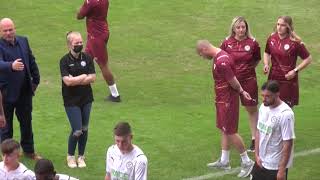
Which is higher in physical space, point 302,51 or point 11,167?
point 302,51

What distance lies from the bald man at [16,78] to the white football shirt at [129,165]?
113 inches

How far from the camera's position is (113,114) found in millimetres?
12344

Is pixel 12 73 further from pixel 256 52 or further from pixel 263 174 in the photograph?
pixel 263 174

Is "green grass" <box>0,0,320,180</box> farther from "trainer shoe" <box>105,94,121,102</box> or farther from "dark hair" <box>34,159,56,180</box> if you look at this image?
"dark hair" <box>34,159,56,180</box>

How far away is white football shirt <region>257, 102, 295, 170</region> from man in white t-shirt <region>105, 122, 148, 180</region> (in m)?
1.52

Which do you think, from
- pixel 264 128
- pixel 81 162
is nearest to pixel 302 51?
pixel 264 128

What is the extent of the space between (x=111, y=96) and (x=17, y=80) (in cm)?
360

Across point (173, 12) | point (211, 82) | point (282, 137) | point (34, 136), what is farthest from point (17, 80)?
point (173, 12)

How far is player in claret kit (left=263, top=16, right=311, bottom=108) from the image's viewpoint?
1016 centimetres

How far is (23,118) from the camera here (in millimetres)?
10062

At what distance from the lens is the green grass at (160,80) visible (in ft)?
34.6

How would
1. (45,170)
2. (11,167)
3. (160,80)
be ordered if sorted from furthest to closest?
(160,80) < (11,167) < (45,170)

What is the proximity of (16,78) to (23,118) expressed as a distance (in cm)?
64

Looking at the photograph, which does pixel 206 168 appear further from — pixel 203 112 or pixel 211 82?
pixel 211 82
